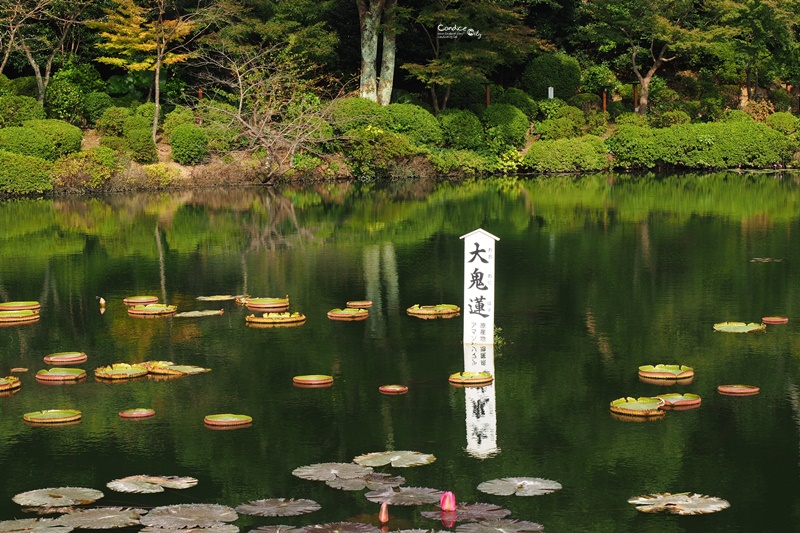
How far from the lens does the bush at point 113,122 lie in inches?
1526

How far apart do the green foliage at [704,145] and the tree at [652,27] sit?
2.92 metres

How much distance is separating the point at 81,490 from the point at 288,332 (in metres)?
6.33

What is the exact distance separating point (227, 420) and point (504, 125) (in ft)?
108

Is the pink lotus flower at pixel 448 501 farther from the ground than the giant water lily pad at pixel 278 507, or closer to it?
farther from the ground

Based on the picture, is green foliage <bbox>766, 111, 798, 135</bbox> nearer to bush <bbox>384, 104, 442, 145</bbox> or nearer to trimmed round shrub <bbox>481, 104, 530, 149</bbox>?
trimmed round shrub <bbox>481, 104, 530, 149</bbox>

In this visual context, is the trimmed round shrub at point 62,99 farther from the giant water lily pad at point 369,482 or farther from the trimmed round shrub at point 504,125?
the giant water lily pad at point 369,482

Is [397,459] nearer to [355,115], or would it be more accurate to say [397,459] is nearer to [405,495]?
[405,495]

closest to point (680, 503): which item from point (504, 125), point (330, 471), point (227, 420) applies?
point (330, 471)

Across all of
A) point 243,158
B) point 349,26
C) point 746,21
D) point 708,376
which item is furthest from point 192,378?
point 746,21

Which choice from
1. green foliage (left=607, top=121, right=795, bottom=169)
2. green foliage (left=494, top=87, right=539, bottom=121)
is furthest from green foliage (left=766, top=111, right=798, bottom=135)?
green foliage (left=494, top=87, right=539, bottom=121)

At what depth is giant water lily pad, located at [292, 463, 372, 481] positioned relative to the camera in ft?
32.6

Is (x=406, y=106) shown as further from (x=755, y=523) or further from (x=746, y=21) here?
(x=755, y=523)

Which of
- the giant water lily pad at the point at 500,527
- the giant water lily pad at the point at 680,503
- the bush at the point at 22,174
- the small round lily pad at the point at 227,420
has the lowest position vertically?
the giant water lily pad at the point at 680,503

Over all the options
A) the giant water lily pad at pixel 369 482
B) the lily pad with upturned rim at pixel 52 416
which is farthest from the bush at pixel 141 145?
the giant water lily pad at pixel 369 482
